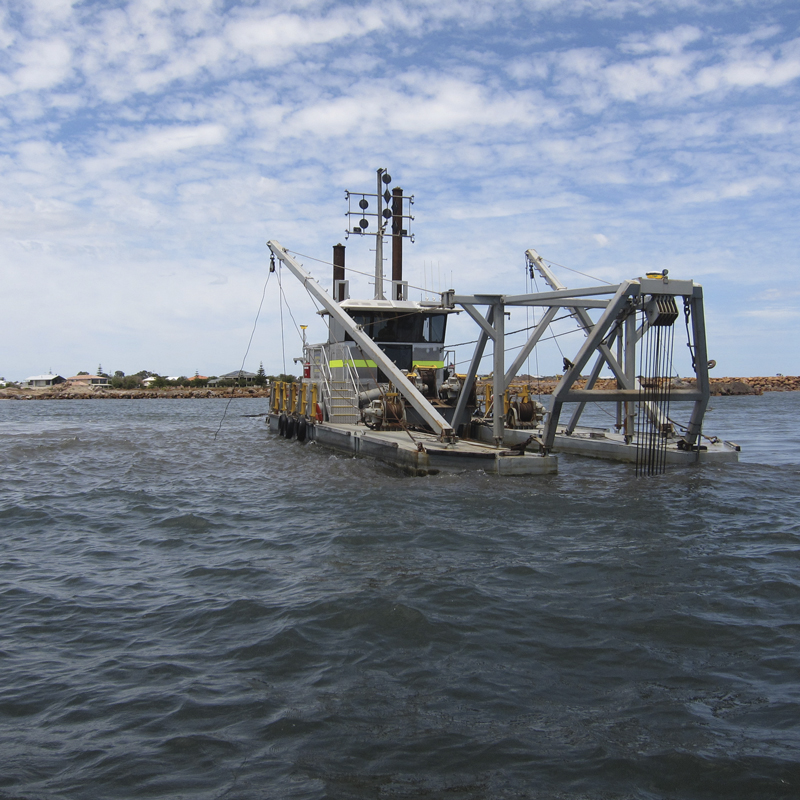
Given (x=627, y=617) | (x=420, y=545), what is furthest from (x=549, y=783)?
(x=420, y=545)

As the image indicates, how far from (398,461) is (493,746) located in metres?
9.54

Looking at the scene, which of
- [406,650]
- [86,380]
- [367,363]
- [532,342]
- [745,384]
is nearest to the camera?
[406,650]

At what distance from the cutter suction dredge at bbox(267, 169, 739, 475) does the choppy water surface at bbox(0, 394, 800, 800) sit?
274cm

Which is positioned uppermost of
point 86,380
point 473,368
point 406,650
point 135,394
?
point 86,380

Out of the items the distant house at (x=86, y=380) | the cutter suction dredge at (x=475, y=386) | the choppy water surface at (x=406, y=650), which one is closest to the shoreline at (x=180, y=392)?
the distant house at (x=86, y=380)

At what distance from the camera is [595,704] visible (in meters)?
4.18

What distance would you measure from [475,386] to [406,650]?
13.2 metres

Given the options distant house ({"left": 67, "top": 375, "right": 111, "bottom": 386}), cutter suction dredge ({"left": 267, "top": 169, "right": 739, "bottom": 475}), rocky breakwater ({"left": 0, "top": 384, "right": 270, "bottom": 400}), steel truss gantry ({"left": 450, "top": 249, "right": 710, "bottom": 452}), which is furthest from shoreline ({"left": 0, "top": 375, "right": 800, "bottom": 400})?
steel truss gantry ({"left": 450, "top": 249, "right": 710, "bottom": 452})

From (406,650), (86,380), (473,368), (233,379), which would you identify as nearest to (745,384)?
(233,379)

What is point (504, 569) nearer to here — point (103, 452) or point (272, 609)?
point (272, 609)

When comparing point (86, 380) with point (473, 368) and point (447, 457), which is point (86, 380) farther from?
point (447, 457)

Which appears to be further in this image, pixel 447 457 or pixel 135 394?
pixel 135 394

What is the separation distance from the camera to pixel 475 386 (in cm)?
1795

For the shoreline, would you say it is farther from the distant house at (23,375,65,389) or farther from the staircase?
the staircase
